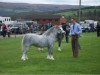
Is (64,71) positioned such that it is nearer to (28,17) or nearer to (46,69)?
(46,69)

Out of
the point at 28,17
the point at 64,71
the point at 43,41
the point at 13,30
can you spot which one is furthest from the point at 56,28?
the point at 28,17

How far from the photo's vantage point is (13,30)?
73.8 m

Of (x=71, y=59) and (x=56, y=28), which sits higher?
(x=56, y=28)

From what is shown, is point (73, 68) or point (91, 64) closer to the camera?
point (73, 68)

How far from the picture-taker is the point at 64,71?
19.0 m

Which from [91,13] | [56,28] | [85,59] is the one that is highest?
[56,28]

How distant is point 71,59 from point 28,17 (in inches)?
4551

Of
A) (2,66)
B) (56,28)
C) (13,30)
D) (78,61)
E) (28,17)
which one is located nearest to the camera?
(2,66)

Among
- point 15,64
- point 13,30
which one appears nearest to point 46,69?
point 15,64

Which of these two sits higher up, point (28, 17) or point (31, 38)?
point (31, 38)

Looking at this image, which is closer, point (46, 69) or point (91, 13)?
point (46, 69)

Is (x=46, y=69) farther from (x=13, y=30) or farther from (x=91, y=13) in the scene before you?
(x=91, y=13)

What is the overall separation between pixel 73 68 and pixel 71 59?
3.94 meters

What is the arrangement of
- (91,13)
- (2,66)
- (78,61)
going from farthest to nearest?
(91,13) → (78,61) → (2,66)
